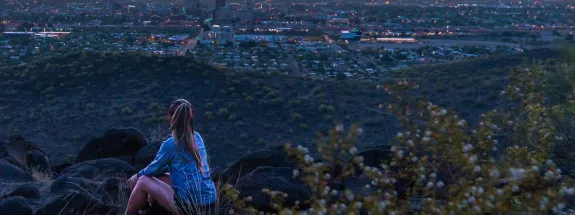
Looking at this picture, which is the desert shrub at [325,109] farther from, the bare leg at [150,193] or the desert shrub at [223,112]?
the bare leg at [150,193]

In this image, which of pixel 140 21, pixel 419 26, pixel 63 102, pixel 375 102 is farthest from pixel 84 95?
pixel 419 26

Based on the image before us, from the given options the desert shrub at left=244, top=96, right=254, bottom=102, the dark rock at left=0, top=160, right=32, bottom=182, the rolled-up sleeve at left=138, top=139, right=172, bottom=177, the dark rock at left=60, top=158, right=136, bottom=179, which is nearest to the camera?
the rolled-up sleeve at left=138, top=139, right=172, bottom=177

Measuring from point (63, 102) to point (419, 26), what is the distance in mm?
31814

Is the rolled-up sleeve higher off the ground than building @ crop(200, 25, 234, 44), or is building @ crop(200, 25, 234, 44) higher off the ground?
the rolled-up sleeve

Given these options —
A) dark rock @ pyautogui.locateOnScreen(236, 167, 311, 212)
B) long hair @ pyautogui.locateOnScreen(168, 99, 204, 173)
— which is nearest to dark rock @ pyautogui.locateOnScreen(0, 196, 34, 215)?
long hair @ pyautogui.locateOnScreen(168, 99, 204, 173)

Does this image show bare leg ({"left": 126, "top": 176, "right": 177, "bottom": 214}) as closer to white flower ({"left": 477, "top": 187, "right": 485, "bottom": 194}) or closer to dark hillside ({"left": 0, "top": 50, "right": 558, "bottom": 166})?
white flower ({"left": 477, "top": 187, "right": 485, "bottom": 194})

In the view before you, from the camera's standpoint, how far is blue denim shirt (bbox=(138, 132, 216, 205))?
5941 mm

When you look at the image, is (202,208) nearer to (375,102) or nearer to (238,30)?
(375,102)

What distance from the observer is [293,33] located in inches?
1766

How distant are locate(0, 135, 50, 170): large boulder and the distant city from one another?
49.2 feet

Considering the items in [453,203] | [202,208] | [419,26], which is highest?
[453,203]

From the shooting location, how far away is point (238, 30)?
144ft

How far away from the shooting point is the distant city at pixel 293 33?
105 feet

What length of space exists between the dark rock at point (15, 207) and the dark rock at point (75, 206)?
135mm
